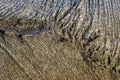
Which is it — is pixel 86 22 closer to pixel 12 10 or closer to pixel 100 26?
pixel 100 26

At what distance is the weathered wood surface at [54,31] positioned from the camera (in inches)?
31.7

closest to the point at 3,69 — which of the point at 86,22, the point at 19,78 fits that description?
the point at 19,78

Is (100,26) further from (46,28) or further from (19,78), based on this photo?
(19,78)

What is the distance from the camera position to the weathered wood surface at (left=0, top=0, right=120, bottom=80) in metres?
0.81

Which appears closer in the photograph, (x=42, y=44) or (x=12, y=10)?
(x=42, y=44)

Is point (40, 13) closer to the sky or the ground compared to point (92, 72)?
closer to the sky

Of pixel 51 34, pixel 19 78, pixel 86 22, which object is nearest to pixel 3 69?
pixel 19 78

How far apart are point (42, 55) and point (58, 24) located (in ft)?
0.35

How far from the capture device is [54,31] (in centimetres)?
84

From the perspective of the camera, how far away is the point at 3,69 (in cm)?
80

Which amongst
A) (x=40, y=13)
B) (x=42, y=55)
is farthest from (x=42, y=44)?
(x=40, y=13)

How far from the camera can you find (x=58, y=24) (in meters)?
0.87

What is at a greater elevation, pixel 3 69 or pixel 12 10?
pixel 12 10

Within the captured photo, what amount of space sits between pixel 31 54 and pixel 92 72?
16 centimetres
